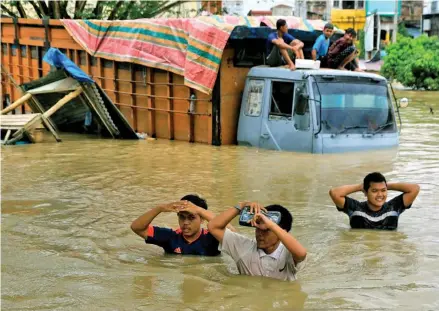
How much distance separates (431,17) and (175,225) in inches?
1591

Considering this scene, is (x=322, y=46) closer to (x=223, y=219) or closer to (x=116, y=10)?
(x=223, y=219)

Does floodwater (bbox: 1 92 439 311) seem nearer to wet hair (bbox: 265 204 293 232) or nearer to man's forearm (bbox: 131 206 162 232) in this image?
man's forearm (bbox: 131 206 162 232)

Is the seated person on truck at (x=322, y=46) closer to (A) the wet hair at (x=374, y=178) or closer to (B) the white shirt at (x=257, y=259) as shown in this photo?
(A) the wet hair at (x=374, y=178)

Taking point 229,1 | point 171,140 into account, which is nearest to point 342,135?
point 171,140

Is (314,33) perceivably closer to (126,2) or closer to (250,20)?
(250,20)

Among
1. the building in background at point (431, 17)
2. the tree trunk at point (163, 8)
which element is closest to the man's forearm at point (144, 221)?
the tree trunk at point (163, 8)

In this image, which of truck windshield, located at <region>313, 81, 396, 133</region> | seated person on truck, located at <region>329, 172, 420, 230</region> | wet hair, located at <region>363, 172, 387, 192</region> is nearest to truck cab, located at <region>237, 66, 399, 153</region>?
truck windshield, located at <region>313, 81, 396, 133</region>

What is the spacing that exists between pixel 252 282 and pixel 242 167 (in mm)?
6376

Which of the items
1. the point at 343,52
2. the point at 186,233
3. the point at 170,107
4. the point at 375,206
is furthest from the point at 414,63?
the point at 186,233

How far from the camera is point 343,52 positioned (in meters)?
13.9

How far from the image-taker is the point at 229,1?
102 ft

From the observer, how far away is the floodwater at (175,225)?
5.60 metres

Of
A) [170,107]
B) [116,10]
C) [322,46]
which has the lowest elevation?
[170,107]

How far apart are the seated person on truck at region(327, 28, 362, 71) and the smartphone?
350 inches
